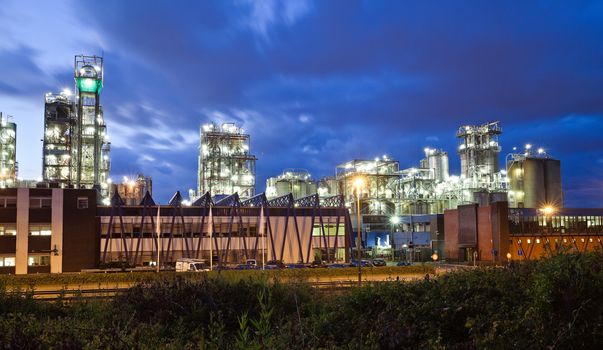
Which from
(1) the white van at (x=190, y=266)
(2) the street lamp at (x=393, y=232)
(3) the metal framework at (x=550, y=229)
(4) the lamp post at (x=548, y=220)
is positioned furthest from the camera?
(2) the street lamp at (x=393, y=232)

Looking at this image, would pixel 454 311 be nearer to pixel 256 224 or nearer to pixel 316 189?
pixel 256 224

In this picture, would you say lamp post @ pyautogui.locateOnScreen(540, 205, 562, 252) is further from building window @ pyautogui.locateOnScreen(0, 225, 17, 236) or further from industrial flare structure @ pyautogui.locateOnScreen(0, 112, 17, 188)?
industrial flare structure @ pyautogui.locateOnScreen(0, 112, 17, 188)

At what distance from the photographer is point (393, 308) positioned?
16.2 metres

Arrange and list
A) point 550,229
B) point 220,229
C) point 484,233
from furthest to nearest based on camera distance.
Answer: point 550,229, point 484,233, point 220,229

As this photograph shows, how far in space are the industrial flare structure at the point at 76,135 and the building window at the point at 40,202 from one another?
36.1 metres

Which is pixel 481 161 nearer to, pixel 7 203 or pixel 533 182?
pixel 533 182

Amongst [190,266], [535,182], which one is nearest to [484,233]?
[535,182]

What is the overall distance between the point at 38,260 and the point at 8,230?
15.0 feet

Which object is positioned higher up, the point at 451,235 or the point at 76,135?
the point at 76,135

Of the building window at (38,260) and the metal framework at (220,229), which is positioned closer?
the building window at (38,260)

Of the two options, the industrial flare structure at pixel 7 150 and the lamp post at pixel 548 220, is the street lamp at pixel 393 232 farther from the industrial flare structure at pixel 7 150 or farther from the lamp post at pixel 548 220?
the industrial flare structure at pixel 7 150

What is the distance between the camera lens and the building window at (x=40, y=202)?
61.4m

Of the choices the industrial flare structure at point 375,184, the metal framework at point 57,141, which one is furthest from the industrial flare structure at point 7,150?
the industrial flare structure at point 375,184

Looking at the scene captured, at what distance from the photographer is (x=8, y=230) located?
60.3 metres
